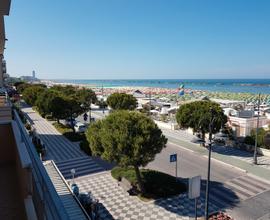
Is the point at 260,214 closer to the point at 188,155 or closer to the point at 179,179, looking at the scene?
the point at 179,179

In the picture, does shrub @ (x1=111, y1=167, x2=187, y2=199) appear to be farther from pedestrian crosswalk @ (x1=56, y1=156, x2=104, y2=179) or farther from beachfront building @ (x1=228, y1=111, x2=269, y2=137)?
beachfront building @ (x1=228, y1=111, x2=269, y2=137)

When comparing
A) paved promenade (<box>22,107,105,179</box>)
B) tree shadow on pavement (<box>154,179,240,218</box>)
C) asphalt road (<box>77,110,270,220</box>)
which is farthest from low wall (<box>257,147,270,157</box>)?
paved promenade (<box>22,107,105,179</box>)

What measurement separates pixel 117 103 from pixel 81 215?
1051 inches

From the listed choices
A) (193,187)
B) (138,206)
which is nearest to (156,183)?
(138,206)

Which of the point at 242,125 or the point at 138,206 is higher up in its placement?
the point at 242,125

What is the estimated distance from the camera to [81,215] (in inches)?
473

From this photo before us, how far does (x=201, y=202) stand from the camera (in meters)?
14.0

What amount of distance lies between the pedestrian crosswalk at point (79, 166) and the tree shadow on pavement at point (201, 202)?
264 inches

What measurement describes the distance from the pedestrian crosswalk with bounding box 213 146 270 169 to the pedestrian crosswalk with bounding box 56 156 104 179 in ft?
39.6

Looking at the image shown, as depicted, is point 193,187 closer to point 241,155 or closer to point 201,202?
point 201,202

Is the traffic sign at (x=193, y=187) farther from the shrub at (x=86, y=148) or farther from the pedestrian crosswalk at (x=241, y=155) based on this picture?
the shrub at (x=86, y=148)

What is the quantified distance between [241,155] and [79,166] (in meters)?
14.7

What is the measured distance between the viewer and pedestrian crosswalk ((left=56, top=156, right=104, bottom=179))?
18294 mm

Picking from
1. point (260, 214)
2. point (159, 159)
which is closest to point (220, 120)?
point (159, 159)
